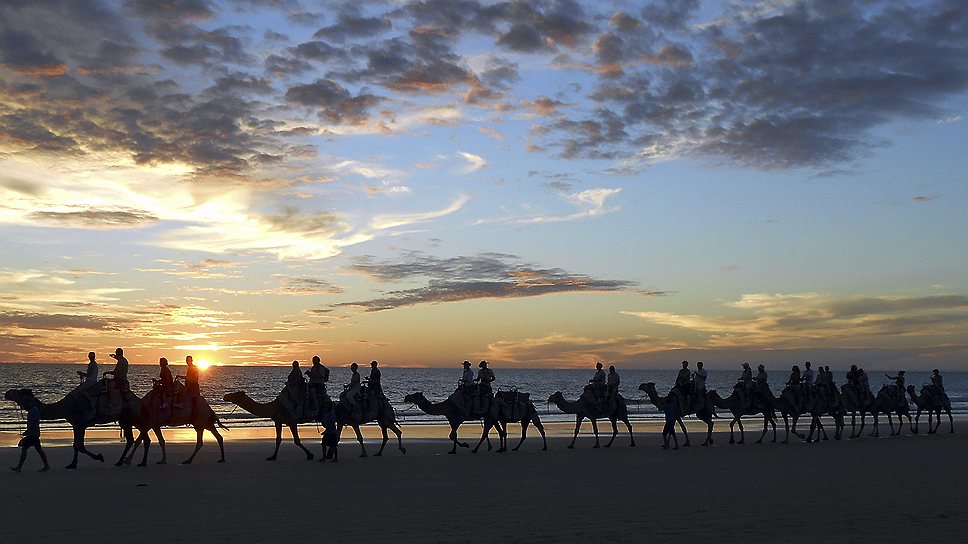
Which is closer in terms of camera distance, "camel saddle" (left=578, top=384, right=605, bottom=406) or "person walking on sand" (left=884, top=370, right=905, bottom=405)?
"camel saddle" (left=578, top=384, right=605, bottom=406)

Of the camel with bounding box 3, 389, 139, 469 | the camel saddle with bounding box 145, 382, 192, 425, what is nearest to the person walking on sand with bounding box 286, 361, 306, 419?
the camel saddle with bounding box 145, 382, 192, 425

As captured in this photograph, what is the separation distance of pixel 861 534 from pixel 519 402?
1605cm

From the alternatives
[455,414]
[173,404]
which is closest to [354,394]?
[455,414]

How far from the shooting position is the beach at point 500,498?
38.6ft

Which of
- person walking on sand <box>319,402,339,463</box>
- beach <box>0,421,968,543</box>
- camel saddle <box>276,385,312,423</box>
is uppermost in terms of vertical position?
camel saddle <box>276,385,312,423</box>

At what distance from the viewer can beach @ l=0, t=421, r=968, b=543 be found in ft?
38.6

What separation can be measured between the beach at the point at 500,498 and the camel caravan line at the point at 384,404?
3.40 ft

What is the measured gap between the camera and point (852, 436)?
3369cm

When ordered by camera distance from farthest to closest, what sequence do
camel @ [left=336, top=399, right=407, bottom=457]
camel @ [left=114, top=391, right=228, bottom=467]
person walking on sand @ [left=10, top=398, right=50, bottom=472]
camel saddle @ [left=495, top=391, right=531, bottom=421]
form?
camel saddle @ [left=495, top=391, right=531, bottom=421]
camel @ [left=336, top=399, right=407, bottom=457]
camel @ [left=114, top=391, right=228, bottom=467]
person walking on sand @ [left=10, top=398, right=50, bottom=472]

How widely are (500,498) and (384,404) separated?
10.4 meters

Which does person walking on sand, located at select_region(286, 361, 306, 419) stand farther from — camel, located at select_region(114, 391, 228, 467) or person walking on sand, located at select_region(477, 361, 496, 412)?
person walking on sand, located at select_region(477, 361, 496, 412)

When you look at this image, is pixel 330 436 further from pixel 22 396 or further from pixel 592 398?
pixel 592 398

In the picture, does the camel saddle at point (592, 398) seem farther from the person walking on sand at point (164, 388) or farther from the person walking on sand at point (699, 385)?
the person walking on sand at point (164, 388)

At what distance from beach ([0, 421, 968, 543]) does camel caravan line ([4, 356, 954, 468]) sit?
104 centimetres
